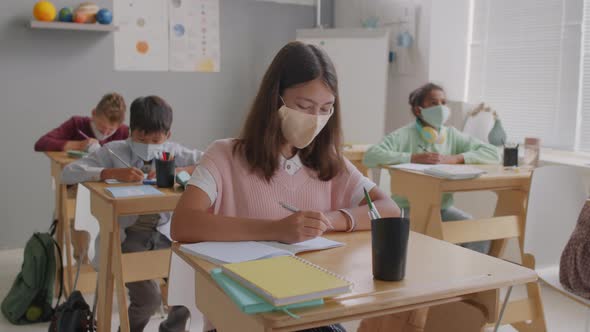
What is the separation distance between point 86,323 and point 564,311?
2.41 metres

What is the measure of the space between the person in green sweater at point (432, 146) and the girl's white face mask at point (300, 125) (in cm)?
167

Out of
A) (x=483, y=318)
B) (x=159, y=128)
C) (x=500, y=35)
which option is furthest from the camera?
(x=500, y=35)

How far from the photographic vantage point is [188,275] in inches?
64.4

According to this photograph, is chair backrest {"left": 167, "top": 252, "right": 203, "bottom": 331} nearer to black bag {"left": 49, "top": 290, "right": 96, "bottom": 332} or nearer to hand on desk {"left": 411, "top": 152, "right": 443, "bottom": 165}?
black bag {"left": 49, "top": 290, "right": 96, "bottom": 332}

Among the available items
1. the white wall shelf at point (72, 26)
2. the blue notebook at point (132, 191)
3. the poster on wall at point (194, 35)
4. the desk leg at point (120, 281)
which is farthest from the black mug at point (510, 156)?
the white wall shelf at point (72, 26)

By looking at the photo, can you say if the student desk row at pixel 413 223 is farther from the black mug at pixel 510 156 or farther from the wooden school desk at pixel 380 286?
the wooden school desk at pixel 380 286

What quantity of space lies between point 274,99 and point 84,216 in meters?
1.50

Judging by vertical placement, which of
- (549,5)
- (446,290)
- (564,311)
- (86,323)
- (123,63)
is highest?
(549,5)

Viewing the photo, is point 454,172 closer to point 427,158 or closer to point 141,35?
point 427,158

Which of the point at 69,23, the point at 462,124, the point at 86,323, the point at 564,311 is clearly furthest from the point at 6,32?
the point at 564,311

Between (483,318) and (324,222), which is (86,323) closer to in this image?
(324,222)

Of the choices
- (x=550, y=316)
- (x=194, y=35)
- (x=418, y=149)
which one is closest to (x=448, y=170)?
(x=418, y=149)

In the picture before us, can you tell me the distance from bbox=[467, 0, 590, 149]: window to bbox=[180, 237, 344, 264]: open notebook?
2924 millimetres

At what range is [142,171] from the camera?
278cm
